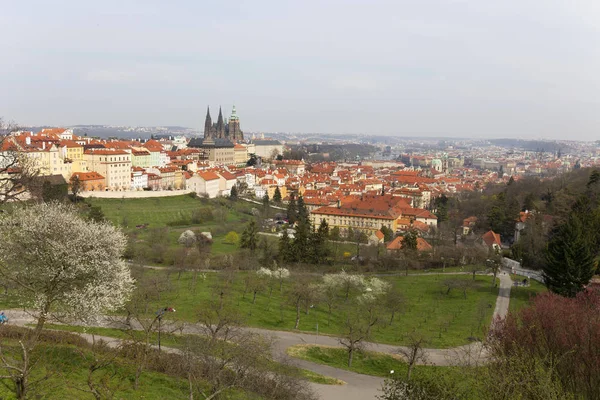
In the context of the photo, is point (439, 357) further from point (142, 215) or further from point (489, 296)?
point (142, 215)

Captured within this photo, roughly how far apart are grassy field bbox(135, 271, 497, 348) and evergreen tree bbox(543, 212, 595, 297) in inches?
147

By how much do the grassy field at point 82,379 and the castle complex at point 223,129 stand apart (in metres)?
131

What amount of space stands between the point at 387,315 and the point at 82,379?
1706 cm

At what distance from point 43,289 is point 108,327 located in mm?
5543

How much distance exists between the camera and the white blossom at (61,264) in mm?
14078

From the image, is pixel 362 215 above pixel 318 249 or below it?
above

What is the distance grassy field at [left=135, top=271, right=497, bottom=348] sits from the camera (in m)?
23.0

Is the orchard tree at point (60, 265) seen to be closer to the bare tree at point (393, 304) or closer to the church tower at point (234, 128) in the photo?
the bare tree at point (393, 304)

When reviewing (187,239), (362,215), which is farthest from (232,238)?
(362,215)

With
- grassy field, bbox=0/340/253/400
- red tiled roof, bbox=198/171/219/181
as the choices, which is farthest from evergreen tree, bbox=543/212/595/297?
red tiled roof, bbox=198/171/219/181

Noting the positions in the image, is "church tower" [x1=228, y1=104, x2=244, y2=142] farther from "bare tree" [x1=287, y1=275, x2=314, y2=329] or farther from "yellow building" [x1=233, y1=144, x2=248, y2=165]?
"bare tree" [x1=287, y1=275, x2=314, y2=329]

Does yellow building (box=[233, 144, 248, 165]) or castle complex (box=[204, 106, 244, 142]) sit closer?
yellow building (box=[233, 144, 248, 165])

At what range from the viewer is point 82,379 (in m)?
12.7

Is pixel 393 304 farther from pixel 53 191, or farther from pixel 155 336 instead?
pixel 53 191
